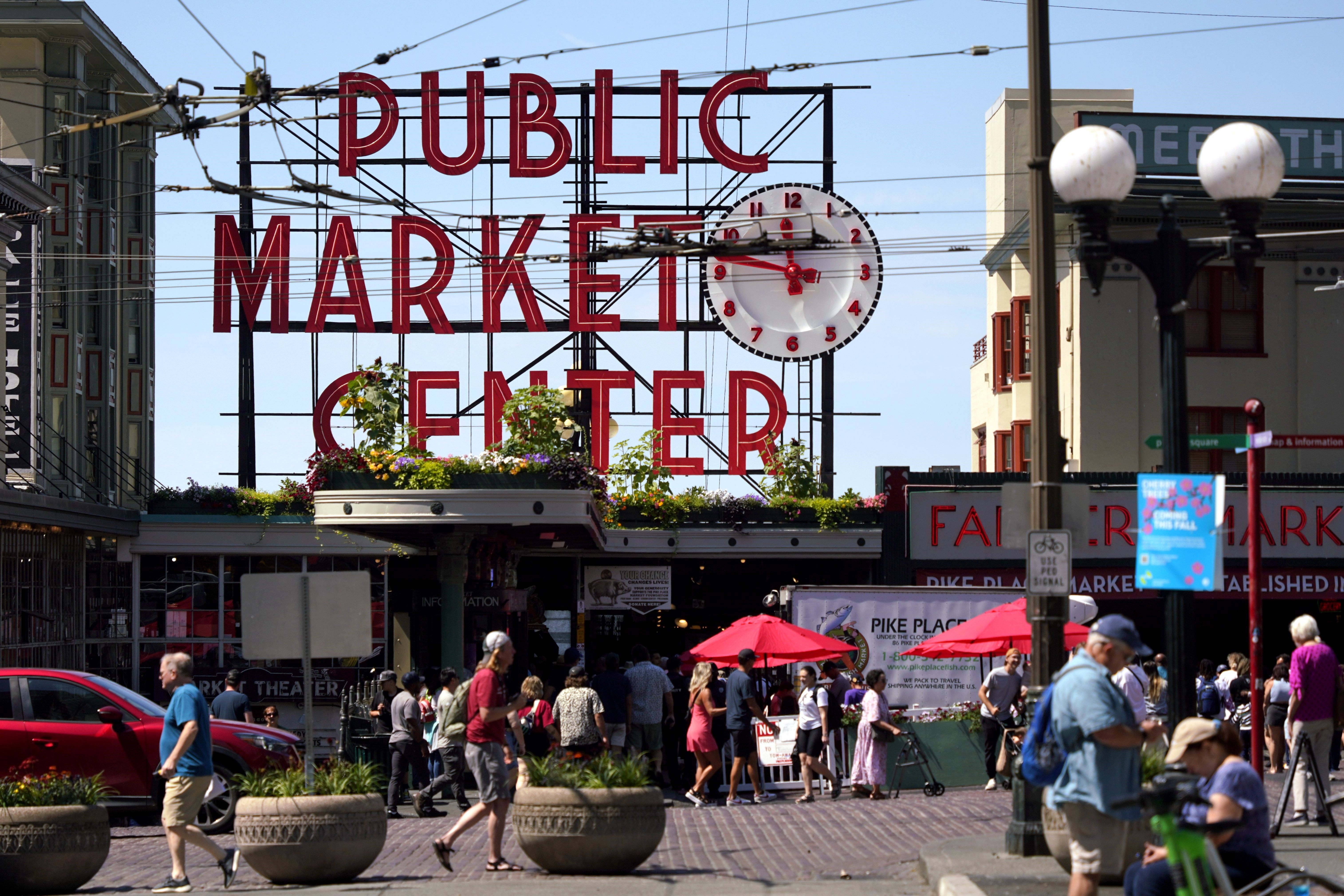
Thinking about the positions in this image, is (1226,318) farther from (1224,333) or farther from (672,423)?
(672,423)

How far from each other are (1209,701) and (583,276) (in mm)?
16283

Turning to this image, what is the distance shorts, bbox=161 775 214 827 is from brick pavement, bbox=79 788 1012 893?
27.0 inches

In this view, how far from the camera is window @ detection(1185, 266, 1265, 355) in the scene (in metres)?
31.4

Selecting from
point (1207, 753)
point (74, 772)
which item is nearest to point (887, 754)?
point (74, 772)

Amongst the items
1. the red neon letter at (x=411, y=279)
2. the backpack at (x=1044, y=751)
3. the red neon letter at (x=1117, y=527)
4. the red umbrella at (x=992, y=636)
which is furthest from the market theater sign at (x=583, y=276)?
the backpack at (x=1044, y=751)

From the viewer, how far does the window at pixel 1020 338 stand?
3350cm

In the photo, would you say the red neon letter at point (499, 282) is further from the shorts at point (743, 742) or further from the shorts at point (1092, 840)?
the shorts at point (1092, 840)

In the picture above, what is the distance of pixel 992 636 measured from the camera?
20203 millimetres

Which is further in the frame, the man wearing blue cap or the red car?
the red car

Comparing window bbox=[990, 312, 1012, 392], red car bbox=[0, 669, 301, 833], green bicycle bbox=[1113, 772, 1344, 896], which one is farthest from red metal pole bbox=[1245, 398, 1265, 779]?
window bbox=[990, 312, 1012, 392]

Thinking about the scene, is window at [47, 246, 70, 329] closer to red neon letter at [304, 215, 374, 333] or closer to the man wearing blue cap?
red neon letter at [304, 215, 374, 333]

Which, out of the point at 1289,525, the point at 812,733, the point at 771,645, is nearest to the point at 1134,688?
the point at 812,733

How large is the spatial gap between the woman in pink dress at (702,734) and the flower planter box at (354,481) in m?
4.77

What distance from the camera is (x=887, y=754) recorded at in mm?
20266
